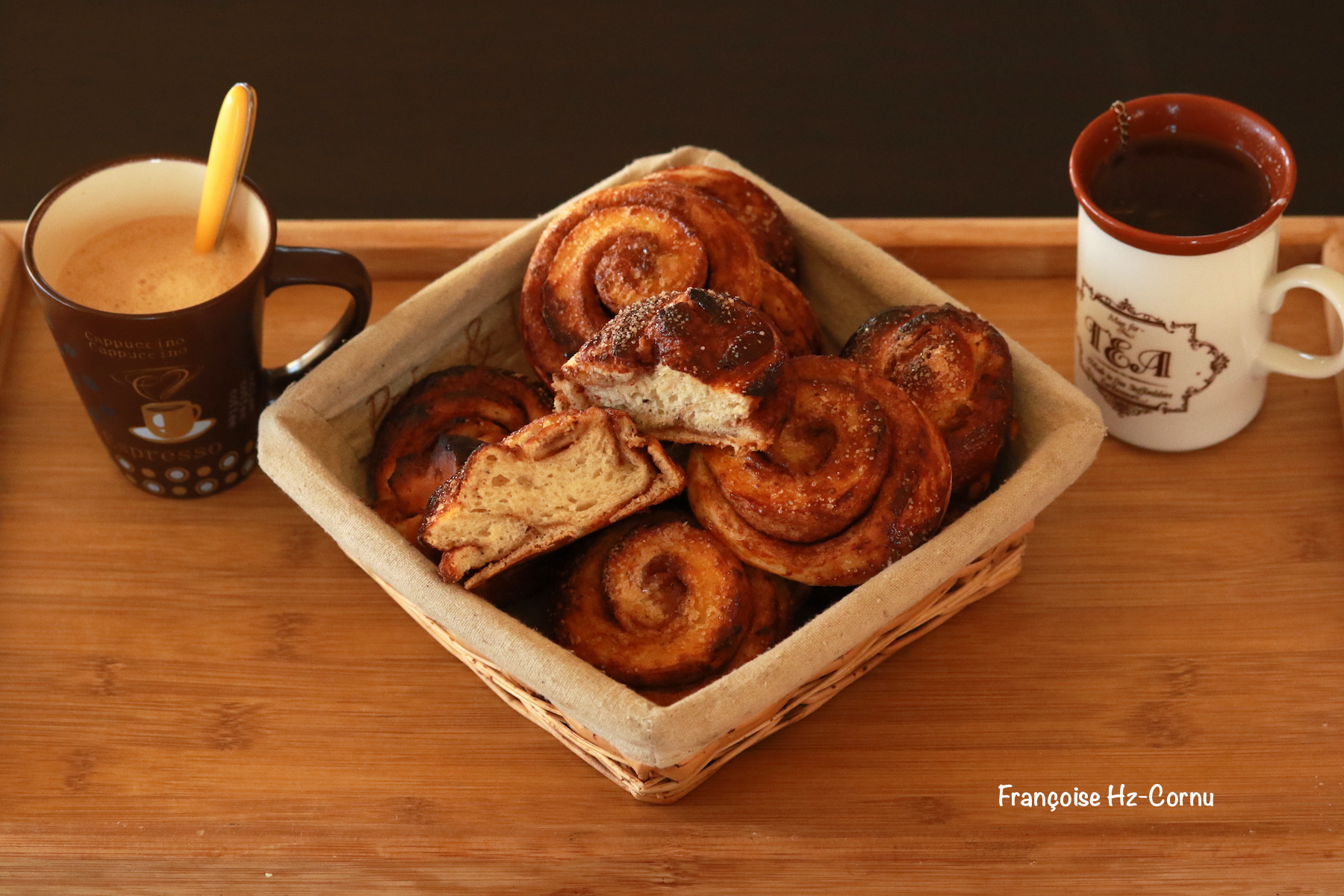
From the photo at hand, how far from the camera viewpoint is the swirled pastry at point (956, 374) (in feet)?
4.71

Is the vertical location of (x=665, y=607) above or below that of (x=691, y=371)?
below

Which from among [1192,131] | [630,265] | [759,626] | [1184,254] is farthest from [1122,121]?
[759,626]

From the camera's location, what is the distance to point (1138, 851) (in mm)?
1445

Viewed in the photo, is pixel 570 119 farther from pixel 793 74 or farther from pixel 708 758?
pixel 708 758

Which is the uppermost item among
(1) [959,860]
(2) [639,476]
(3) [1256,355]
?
(2) [639,476]

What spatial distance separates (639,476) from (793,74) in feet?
4.10

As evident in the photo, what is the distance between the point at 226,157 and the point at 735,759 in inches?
31.0

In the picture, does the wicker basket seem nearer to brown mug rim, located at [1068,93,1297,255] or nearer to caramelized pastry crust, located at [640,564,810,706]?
caramelized pastry crust, located at [640,564,810,706]

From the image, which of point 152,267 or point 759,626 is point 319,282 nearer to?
point 152,267

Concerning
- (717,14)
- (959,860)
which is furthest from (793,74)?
(959,860)

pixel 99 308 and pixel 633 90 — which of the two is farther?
pixel 633 90

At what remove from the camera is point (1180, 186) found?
159 cm

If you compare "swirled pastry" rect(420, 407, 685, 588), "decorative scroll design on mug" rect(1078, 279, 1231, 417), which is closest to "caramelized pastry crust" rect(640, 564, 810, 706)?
"swirled pastry" rect(420, 407, 685, 588)

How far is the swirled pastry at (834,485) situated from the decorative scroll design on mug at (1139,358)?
34 centimetres
